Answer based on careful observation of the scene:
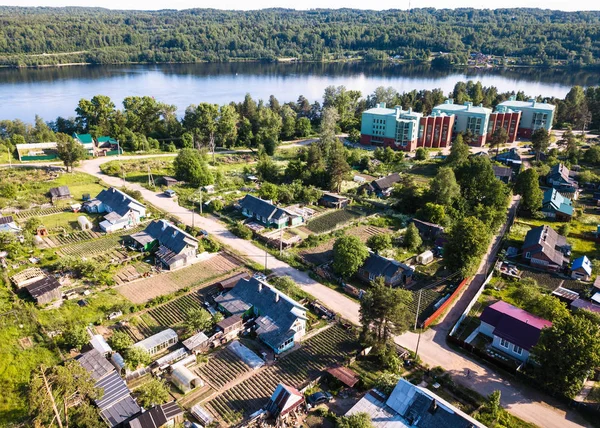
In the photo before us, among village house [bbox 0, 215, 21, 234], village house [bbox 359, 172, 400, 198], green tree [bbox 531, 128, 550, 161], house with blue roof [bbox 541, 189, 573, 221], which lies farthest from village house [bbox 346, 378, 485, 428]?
green tree [bbox 531, 128, 550, 161]

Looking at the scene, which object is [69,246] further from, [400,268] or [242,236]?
[400,268]

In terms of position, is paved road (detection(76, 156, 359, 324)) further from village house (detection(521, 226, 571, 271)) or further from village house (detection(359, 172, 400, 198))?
village house (detection(359, 172, 400, 198))

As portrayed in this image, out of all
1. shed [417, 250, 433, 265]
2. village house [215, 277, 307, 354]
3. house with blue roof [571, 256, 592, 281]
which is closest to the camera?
village house [215, 277, 307, 354]

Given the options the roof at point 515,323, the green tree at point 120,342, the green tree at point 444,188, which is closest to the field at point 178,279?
the green tree at point 120,342

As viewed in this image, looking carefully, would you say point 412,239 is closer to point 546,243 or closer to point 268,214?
point 546,243

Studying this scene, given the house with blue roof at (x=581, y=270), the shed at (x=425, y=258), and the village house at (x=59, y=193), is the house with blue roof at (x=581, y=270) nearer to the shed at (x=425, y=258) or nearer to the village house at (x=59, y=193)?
the shed at (x=425, y=258)

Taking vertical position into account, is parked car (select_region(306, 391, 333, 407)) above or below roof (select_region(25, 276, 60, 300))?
below

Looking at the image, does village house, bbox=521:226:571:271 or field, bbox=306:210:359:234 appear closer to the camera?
village house, bbox=521:226:571:271

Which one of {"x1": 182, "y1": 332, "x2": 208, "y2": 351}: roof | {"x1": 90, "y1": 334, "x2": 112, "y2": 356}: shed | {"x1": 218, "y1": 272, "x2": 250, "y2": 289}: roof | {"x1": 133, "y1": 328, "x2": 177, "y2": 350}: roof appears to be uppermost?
{"x1": 218, "y1": 272, "x2": 250, "y2": 289}: roof
